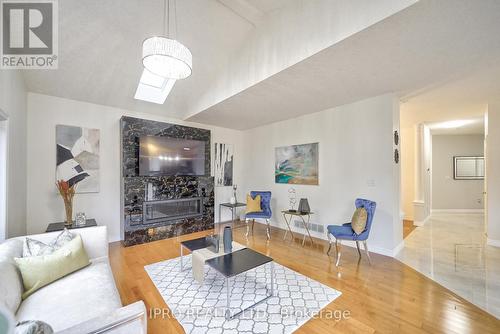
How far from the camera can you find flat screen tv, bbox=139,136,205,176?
14.0 ft

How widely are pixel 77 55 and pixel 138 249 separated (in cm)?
320

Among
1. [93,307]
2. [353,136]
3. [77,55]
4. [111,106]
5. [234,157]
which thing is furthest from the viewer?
[234,157]

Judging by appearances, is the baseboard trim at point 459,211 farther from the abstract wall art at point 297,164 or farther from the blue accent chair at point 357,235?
the blue accent chair at point 357,235

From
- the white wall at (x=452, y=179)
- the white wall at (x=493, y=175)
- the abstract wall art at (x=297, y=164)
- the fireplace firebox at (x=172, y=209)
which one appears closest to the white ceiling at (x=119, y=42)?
the fireplace firebox at (x=172, y=209)

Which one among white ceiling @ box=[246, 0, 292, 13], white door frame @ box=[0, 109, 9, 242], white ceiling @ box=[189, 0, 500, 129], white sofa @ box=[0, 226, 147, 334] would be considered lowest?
white sofa @ box=[0, 226, 147, 334]

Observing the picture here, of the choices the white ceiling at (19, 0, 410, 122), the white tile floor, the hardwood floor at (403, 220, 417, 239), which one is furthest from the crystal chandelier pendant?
the hardwood floor at (403, 220, 417, 239)

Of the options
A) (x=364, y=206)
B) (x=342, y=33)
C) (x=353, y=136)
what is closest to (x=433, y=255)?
(x=364, y=206)

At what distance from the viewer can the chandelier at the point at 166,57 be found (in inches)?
79.6

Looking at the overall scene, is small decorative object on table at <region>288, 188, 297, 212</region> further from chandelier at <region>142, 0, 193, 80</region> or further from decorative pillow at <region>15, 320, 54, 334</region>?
decorative pillow at <region>15, 320, 54, 334</region>

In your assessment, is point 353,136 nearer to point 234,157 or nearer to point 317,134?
point 317,134

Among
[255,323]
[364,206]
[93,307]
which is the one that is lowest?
[255,323]

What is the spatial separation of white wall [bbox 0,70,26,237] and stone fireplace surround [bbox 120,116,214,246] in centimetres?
131

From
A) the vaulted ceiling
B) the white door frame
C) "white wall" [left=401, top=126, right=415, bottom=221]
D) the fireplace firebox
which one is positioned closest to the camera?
the vaulted ceiling

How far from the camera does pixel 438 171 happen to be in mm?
7121
